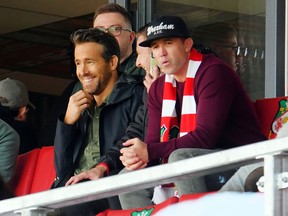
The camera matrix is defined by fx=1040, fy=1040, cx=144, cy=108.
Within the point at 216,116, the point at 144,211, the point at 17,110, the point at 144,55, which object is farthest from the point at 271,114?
the point at 17,110

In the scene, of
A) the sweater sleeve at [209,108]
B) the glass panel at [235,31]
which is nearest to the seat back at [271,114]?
the sweater sleeve at [209,108]

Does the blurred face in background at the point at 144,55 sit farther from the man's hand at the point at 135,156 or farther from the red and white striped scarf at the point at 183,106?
the man's hand at the point at 135,156

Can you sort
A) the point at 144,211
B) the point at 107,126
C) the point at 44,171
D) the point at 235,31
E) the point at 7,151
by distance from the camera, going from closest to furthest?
the point at 144,211 → the point at 107,126 → the point at 7,151 → the point at 44,171 → the point at 235,31

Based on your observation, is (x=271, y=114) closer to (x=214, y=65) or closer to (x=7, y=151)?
(x=214, y=65)

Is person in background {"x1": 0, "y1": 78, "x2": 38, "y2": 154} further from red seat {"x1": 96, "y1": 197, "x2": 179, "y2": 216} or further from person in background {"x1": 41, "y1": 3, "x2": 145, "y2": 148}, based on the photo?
red seat {"x1": 96, "y1": 197, "x2": 179, "y2": 216}

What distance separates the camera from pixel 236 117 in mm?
5652

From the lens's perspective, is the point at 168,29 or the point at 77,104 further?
the point at 77,104

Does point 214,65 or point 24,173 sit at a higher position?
point 214,65

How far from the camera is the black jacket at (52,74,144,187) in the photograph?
641cm

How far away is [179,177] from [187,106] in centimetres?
233

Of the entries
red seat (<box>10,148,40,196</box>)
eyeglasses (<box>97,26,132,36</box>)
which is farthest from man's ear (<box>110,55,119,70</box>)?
red seat (<box>10,148,40,196</box>)

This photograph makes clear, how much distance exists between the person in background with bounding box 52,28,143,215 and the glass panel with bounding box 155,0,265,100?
1353 millimetres

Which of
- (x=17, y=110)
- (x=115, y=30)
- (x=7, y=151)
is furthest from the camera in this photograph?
(x=17, y=110)

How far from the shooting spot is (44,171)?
7336 mm
